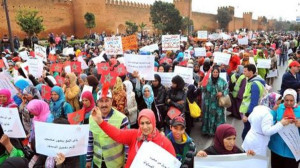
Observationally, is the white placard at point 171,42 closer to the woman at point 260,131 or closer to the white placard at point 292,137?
the woman at point 260,131

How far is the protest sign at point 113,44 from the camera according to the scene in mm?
7246

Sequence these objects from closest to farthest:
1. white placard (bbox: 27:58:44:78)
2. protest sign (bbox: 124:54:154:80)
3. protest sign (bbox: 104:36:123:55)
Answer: protest sign (bbox: 124:54:154:80), white placard (bbox: 27:58:44:78), protest sign (bbox: 104:36:123:55)

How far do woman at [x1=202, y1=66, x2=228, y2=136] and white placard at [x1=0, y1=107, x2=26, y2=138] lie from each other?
3.31 m

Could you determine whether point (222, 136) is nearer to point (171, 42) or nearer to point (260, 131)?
point (260, 131)

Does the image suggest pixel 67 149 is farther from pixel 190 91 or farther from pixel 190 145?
pixel 190 91

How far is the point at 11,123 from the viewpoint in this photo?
2.83 metres

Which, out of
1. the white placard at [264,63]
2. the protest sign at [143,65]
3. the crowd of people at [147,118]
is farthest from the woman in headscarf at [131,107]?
the white placard at [264,63]

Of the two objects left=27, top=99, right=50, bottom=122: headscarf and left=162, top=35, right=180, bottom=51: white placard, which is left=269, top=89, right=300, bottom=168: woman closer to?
left=27, top=99, right=50, bottom=122: headscarf

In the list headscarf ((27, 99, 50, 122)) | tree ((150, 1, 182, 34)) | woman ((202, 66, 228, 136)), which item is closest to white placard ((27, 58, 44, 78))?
headscarf ((27, 99, 50, 122))

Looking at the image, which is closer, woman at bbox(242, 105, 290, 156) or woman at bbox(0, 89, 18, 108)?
woman at bbox(242, 105, 290, 156)

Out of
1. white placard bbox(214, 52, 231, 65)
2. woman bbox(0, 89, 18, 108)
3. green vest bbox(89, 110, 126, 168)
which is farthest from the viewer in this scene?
white placard bbox(214, 52, 231, 65)

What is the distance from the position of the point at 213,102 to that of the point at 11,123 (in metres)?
3.49

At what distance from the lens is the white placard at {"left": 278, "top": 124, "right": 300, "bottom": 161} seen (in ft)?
9.66

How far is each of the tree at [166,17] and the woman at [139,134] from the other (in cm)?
3460
